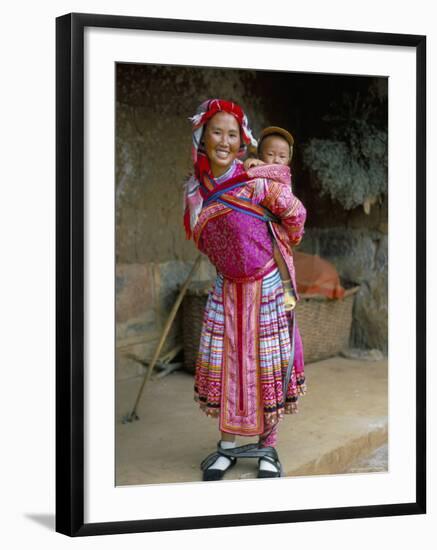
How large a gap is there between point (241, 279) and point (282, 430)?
1.02 metres

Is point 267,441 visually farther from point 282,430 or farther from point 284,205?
point 284,205

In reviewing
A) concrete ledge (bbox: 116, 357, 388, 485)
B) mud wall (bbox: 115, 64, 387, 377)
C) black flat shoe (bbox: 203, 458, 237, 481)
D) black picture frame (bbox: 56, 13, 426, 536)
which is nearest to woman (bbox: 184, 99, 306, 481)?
black flat shoe (bbox: 203, 458, 237, 481)

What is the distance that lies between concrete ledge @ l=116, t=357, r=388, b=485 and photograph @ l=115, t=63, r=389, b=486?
12 millimetres

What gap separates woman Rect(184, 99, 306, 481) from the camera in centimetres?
336

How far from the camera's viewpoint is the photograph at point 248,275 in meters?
3.41

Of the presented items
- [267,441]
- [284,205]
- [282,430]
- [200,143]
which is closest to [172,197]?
[282,430]

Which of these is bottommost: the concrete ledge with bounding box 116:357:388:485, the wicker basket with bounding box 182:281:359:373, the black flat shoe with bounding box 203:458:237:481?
the black flat shoe with bounding box 203:458:237:481

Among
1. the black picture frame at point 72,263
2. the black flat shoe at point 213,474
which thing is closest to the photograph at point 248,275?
the black flat shoe at point 213,474

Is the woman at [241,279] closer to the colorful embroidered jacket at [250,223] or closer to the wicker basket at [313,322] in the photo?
the colorful embroidered jacket at [250,223]

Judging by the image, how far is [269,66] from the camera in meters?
3.28

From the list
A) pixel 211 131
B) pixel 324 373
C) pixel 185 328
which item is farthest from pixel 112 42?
pixel 324 373

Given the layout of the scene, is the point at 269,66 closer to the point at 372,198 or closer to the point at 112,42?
the point at 112,42

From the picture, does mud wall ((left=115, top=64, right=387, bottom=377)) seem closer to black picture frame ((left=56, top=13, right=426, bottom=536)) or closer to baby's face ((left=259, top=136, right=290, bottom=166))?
baby's face ((left=259, top=136, right=290, bottom=166))

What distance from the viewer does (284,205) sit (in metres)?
3.35
